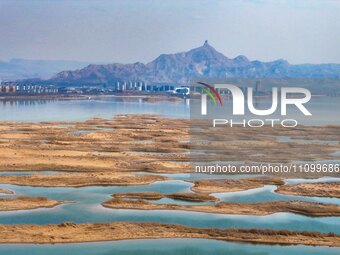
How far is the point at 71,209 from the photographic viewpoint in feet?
60.2

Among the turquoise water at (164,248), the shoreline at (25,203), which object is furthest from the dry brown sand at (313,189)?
the shoreline at (25,203)

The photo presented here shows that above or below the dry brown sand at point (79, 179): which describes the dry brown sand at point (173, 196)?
below

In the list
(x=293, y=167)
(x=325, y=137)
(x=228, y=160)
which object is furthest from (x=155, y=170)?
(x=325, y=137)

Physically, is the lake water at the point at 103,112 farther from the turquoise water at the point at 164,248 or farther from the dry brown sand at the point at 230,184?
the turquoise water at the point at 164,248

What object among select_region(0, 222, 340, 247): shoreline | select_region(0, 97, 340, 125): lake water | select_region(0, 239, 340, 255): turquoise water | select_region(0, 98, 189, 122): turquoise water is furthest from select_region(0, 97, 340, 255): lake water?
Answer: select_region(0, 98, 189, 122): turquoise water

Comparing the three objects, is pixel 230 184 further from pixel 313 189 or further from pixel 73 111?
pixel 73 111

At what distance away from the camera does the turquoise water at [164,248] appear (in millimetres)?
14641

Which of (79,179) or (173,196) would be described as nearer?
(173,196)

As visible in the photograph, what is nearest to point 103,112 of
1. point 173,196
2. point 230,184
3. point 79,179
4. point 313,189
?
point 79,179

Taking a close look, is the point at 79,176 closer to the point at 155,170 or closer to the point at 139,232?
the point at 155,170

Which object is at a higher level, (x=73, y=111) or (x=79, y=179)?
(x=73, y=111)

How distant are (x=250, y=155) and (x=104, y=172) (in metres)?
8.66

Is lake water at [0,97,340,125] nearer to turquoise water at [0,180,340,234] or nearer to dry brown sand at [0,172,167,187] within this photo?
dry brown sand at [0,172,167,187]

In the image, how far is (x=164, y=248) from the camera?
15.0 m
